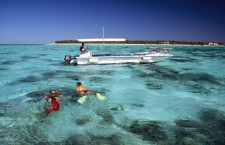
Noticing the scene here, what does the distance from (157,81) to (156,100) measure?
4.63m

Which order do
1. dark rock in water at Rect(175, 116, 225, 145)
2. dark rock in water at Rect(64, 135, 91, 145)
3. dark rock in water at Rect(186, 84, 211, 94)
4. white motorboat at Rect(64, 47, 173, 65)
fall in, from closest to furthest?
dark rock in water at Rect(64, 135, 91, 145) < dark rock in water at Rect(175, 116, 225, 145) < dark rock in water at Rect(186, 84, 211, 94) < white motorboat at Rect(64, 47, 173, 65)

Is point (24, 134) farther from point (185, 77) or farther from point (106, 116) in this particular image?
Result: point (185, 77)

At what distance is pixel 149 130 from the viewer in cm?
629

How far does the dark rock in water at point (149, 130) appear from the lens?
5.82m

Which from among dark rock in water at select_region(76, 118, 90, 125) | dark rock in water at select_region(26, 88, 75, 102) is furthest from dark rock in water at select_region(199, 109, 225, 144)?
dark rock in water at select_region(26, 88, 75, 102)

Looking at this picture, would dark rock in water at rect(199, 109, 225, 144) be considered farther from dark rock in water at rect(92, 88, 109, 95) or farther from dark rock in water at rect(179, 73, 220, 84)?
dark rock in water at rect(179, 73, 220, 84)

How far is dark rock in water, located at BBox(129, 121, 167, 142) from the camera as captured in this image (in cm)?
582

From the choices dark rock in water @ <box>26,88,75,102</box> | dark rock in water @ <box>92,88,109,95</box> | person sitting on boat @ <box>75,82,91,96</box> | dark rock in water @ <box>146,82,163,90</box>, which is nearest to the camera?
person sitting on boat @ <box>75,82,91,96</box>

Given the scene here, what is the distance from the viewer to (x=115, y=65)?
868 inches

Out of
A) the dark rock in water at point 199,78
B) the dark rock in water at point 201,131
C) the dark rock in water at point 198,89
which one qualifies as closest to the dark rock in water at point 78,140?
the dark rock in water at point 201,131

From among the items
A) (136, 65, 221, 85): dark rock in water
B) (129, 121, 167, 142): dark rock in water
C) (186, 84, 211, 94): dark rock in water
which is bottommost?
(129, 121, 167, 142): dark rock in water

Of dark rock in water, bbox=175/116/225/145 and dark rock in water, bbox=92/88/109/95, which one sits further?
dark rock in water, bbox=92/88/109/95

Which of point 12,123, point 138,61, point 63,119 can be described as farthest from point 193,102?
point 138,61

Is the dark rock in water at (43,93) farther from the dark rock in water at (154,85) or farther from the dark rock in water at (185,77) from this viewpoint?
the dark rock in water at (185,77)
